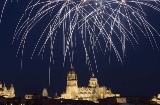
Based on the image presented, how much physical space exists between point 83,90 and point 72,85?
52.4 ft

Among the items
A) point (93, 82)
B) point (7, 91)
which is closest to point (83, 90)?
point (93, 82)

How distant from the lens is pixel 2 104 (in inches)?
4675

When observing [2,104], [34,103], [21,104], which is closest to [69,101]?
[34,103]

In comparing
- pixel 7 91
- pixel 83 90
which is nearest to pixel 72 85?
pixel 83 90

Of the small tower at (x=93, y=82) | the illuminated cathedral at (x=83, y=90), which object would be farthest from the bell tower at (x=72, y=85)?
the small tower at (x=93, y=82)

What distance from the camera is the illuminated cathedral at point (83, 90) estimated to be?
172 m

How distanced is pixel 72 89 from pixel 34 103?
120 ft

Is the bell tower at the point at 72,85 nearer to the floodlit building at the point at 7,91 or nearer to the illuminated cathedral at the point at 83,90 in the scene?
the illuminated cathedral at the point at 83,90

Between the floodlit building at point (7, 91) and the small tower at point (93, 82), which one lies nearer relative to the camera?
the floodlit building at point (7, 91)

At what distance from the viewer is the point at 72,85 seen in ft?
566

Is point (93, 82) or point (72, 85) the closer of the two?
point (72, 85)

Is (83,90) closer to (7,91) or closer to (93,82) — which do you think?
(93,82)

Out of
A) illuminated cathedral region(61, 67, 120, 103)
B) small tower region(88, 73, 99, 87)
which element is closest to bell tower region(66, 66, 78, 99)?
illuminated cathedral region(61, 67, 120, 103)

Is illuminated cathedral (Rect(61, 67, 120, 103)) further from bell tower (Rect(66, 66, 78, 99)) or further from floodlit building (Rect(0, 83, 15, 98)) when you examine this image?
floodlit building (Rect(0, 83, 15, 98))
